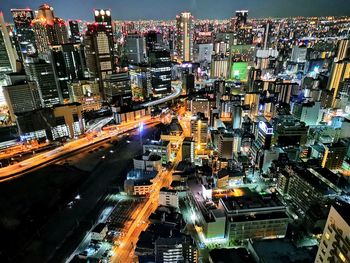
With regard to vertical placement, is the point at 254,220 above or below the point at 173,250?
below

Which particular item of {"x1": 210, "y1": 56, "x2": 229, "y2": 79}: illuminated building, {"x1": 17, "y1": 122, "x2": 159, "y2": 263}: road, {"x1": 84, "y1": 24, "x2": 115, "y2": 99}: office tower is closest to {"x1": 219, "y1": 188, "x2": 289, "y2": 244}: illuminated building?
{"x1": 17, "y1": 122, "x2": 159, "y2": 263}: road

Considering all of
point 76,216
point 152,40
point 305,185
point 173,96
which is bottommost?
point 76,216

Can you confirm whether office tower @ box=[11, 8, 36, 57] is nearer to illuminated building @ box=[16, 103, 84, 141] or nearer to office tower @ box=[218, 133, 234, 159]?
illuminated building @ box=[16, 103, 84, 141]

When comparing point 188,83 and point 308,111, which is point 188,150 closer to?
point 308,111

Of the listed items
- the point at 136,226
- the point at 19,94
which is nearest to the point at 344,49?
the point at 136,226

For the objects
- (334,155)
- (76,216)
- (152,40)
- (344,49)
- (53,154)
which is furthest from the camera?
(152,40)

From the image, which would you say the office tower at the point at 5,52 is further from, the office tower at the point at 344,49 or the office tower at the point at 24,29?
the office tower at the point at 344,49

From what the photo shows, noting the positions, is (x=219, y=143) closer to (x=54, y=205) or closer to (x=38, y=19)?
(x=54, y=205)
